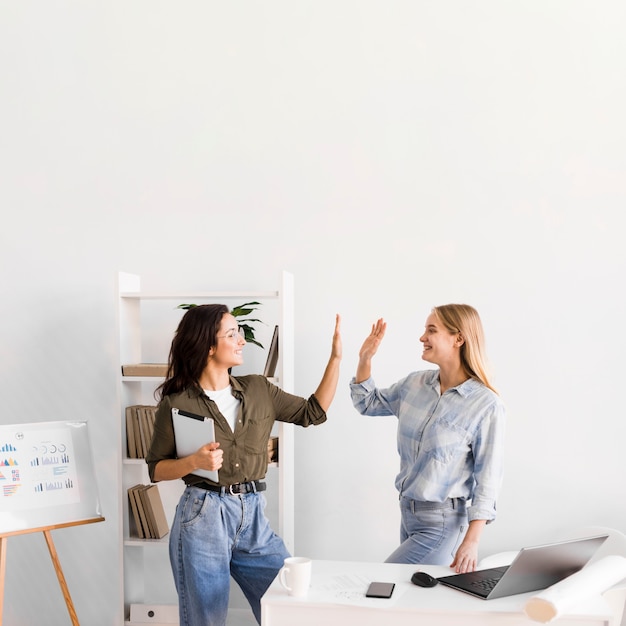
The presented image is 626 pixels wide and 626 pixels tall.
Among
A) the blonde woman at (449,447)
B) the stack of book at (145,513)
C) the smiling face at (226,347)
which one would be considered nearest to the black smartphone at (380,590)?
the blonde woman at (449,447)

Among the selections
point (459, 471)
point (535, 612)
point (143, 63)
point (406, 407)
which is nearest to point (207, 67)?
point (143, 63)

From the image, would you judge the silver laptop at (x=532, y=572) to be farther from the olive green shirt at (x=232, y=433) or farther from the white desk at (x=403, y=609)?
the olive green shirt at (x=232, y=433)

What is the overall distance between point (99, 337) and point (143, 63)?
1.41 meters

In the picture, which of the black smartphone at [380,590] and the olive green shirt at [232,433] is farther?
the olive green shirt at [232,433]

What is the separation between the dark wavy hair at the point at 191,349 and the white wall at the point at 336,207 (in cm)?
74

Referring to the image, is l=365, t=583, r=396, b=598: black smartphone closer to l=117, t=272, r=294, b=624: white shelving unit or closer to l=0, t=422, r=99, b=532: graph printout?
l=117, t=272, r=294, b=624: white shelving unit

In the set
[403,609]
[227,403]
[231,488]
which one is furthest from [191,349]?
[403,609]

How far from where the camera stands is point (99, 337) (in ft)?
12.8

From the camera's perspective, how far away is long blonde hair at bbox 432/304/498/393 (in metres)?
2.79

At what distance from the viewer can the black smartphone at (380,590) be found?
2.10 m

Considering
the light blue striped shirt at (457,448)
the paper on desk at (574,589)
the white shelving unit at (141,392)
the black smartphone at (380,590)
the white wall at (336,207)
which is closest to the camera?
the paper on desk at (574,589)

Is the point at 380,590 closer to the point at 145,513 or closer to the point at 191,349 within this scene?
the point at 191,349

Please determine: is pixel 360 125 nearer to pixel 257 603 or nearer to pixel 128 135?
pixel 128 135

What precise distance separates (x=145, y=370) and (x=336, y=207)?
1.21m
